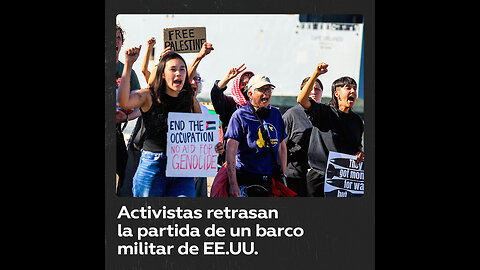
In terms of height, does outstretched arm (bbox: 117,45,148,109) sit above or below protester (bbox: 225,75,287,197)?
above

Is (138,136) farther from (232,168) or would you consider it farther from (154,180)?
(232,168)

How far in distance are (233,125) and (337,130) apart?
4.07 ft

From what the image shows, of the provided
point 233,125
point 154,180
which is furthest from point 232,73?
point 154,180

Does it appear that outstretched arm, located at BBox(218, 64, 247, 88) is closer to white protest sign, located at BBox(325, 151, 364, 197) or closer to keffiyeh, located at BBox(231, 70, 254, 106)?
keffiyeh, located at BBox(231, 70, 254, 106)

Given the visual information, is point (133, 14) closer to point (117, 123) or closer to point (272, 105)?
point (117, 123)

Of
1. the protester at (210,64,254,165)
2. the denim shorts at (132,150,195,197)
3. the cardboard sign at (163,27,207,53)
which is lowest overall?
the denim shorts at (132,150,195,197)

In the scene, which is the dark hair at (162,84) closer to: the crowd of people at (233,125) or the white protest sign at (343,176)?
the crowd of people at (233,125)

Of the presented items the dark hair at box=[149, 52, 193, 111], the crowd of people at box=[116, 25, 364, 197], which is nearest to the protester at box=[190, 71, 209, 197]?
the crowd of people at box=[116, 25, 364, 197]

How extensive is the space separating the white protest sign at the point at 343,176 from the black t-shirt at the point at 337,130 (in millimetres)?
70

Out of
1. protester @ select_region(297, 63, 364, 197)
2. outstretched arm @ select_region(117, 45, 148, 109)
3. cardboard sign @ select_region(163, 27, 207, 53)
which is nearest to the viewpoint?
outstretched arm @ select_region(117, 45, 148, 109)

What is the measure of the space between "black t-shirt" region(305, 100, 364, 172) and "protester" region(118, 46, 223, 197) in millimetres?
1620

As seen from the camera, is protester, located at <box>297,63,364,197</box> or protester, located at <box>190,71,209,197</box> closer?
protester, located at <box>190,71,209,197</box>

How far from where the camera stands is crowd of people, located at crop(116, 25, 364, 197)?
8.09 metres
